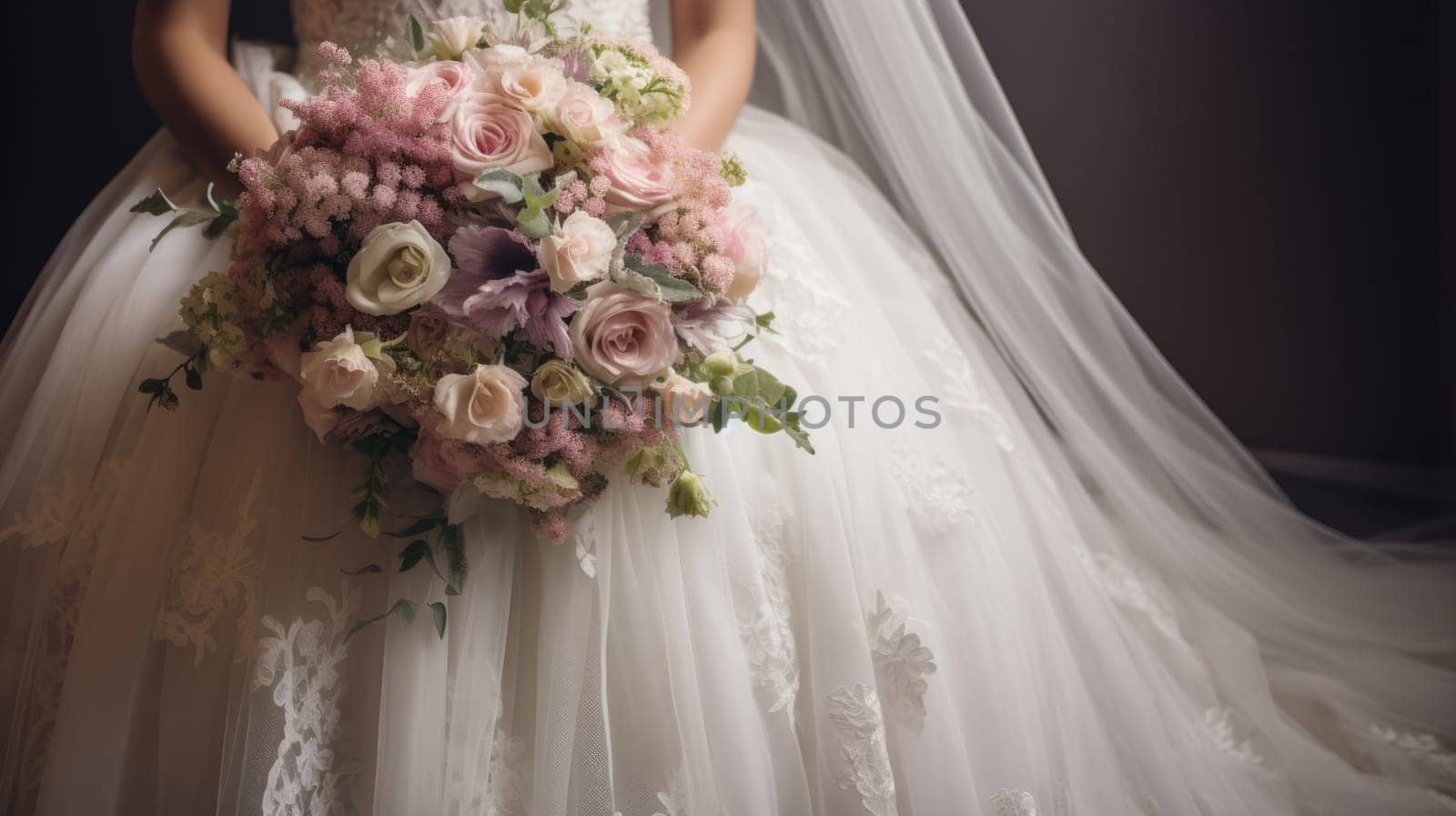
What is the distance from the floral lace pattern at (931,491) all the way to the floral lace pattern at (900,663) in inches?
5.3

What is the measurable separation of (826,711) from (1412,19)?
149 cm

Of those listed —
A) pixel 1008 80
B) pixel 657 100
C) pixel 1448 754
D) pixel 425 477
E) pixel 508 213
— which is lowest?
pixel 1448 754

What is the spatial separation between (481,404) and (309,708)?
0.30m

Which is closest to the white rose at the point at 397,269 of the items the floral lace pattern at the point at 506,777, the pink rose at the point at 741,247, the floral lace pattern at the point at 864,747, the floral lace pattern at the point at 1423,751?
the pink rose at the point at 741,247

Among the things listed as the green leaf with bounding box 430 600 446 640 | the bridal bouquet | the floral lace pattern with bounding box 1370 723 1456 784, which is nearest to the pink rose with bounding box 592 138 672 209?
the bridal bouquet

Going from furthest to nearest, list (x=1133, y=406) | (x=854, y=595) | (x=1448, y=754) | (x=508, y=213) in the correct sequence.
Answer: (x=1133, y=406) < (x=1448, y=754) < (x=854, y=595) < (x=508, y=213)

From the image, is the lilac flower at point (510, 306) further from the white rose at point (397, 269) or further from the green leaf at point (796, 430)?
the green leaf at point (796, 430)

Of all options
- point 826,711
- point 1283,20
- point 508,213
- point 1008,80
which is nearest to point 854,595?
point 826,711

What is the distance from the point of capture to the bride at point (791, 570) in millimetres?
784

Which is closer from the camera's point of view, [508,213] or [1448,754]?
[508,213]

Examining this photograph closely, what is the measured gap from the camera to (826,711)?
0.83 m

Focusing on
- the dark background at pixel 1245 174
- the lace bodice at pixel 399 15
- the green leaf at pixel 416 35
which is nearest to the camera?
the green leaf at pixel 416 35

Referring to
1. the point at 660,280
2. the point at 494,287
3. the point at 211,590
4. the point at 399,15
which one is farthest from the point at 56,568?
the point at 399,15

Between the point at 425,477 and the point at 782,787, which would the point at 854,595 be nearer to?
the point at 782,787
